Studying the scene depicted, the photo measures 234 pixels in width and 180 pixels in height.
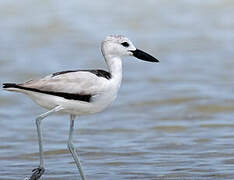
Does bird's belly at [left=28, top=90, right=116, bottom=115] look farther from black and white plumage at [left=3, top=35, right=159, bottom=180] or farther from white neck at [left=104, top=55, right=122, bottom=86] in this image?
white neck at [left=104, top=55, right=122, bottom=86]

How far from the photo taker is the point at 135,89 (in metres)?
16.3

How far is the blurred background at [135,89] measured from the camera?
37.5 feet

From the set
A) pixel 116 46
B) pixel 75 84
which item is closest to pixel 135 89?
pixel 116 46

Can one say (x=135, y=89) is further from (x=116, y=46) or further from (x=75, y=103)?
(x=75, y=103)

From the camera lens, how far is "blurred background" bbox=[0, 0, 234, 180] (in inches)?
450

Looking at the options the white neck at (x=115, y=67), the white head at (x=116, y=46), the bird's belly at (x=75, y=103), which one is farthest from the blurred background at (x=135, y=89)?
the white head at (x=116, y=46)

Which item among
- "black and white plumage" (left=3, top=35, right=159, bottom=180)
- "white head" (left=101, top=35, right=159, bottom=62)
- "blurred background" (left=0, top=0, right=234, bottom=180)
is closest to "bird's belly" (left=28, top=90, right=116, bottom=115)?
"black and white plumage" (left=3, top=35, right=159, bottom=180)

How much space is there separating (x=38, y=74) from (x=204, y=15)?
730 centimetres

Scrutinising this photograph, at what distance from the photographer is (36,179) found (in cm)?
970

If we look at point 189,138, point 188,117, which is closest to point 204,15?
point 188,117

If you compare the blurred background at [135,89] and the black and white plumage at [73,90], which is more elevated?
the blurred background at [135,89]

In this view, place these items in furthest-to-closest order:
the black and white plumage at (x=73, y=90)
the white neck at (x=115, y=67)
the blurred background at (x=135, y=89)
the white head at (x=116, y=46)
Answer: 1. the blurred background at (x=135, y=89)
2. the white head at (x=116, y=46)
3. the white neck at (x=115, y=67)
4. the black and white plumage at (x=73, y=90)

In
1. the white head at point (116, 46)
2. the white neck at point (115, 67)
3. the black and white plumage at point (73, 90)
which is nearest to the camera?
the black and white plumage at point (73, 90)

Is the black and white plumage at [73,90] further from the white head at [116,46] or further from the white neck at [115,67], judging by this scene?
the white head at [116,46]
